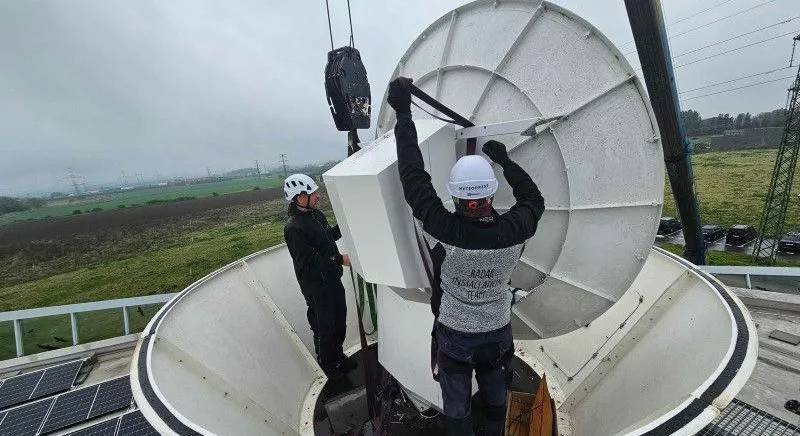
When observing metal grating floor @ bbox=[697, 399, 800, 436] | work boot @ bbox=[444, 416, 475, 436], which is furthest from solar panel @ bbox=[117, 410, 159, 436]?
metal grating floor @ bbox=[697, 399, 800, 436]

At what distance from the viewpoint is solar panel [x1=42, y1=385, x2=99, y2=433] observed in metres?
4.73

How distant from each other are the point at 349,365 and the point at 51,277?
3843 centimetres

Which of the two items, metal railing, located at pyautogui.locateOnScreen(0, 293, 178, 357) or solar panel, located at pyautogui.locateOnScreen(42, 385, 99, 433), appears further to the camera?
metal railing, located at pyautogui.locateOnScreen(0, 293, 178, 357)

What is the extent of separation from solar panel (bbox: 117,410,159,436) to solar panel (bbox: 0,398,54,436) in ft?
4.39

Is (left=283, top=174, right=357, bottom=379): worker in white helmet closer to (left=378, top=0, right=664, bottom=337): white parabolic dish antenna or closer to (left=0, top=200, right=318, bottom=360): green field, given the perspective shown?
(left=378, top=0, right=664, bottom=337): white parabolic dish antenna

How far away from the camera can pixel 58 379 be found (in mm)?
6043

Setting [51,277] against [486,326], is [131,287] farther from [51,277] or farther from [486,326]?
[486,326]

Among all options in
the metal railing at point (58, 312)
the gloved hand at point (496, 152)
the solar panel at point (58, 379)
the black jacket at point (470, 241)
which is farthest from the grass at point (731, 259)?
the solar panel at point (58, 379)

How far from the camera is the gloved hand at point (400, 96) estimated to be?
3.44 meters

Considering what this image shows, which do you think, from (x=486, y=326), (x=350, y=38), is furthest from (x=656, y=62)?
(x=486, y=326)

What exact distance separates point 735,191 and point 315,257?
55.5m

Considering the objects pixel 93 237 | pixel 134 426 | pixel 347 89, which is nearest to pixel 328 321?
pixel 134 426

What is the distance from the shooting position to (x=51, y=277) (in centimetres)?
3291

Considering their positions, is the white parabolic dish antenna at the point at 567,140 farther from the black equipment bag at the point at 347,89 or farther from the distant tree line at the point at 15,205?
the distant tree line at the point at 15,205
